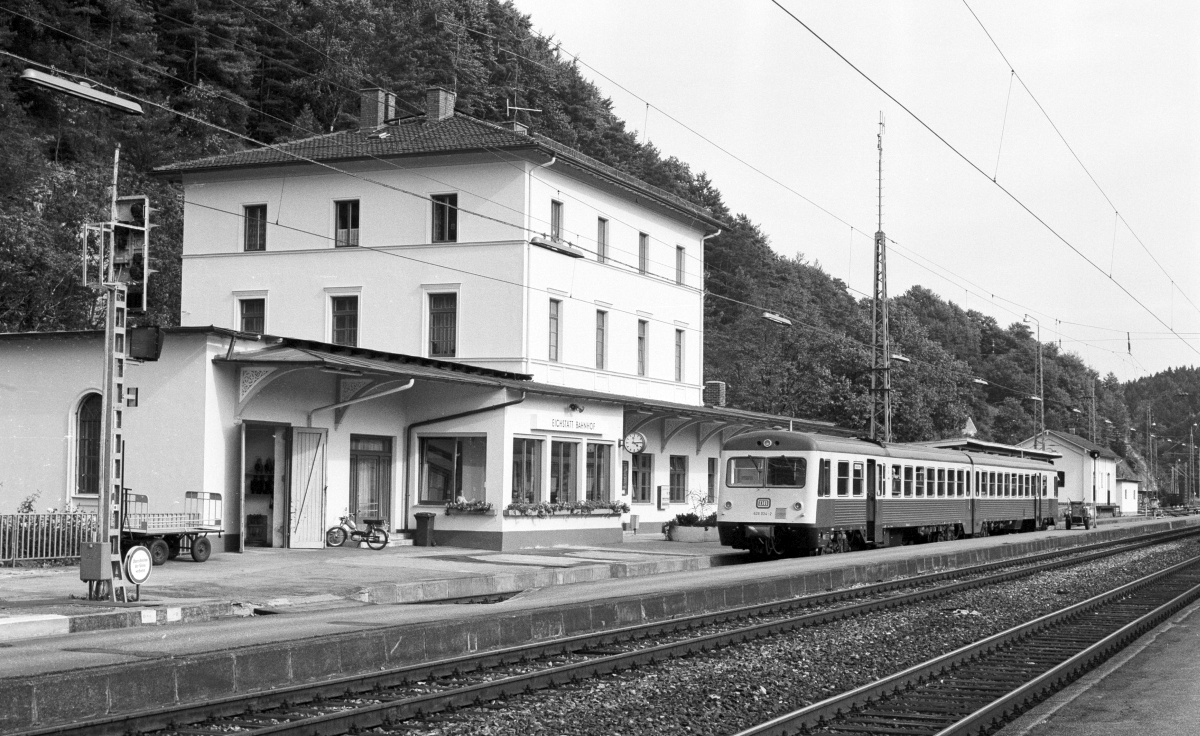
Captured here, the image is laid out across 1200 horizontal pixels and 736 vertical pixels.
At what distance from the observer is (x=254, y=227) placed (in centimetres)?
3722

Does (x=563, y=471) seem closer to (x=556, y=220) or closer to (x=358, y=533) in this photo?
(x=358, y=533)

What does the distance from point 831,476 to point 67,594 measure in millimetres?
17079

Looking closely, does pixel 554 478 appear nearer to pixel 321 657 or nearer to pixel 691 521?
pixel 691 521

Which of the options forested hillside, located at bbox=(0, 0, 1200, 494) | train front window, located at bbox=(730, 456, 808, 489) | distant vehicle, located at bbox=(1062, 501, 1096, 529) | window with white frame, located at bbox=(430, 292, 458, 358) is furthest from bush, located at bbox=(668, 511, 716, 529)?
distant vehicle, located at bbox=(1062, 501, 1096, 529)

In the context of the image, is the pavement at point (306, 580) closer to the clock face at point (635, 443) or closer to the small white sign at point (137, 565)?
the small white sign at point (137, 565)

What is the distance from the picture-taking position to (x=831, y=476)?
28.7 m

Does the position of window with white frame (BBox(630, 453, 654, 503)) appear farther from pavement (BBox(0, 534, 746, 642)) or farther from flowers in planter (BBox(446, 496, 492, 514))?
flowers in planter (BBox(446, 496, 492, 514))

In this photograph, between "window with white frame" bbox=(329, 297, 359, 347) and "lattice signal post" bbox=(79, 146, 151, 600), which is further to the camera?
"window with white frame" bbox=(329, 297, 359, 347)

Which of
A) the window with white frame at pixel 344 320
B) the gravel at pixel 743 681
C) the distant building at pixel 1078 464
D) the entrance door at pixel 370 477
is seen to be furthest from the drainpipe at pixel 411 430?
the distant building at pixel 1078 464

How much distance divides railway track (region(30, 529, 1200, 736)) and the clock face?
45.0 feet

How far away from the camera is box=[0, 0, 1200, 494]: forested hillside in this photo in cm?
4469

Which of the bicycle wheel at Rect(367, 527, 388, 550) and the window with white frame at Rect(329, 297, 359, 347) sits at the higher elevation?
the window with white frame at Rect(329, 297, 359, 347)

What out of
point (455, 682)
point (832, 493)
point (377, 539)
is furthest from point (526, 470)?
point (455, 682)

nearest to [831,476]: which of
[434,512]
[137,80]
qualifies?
[434,512]
